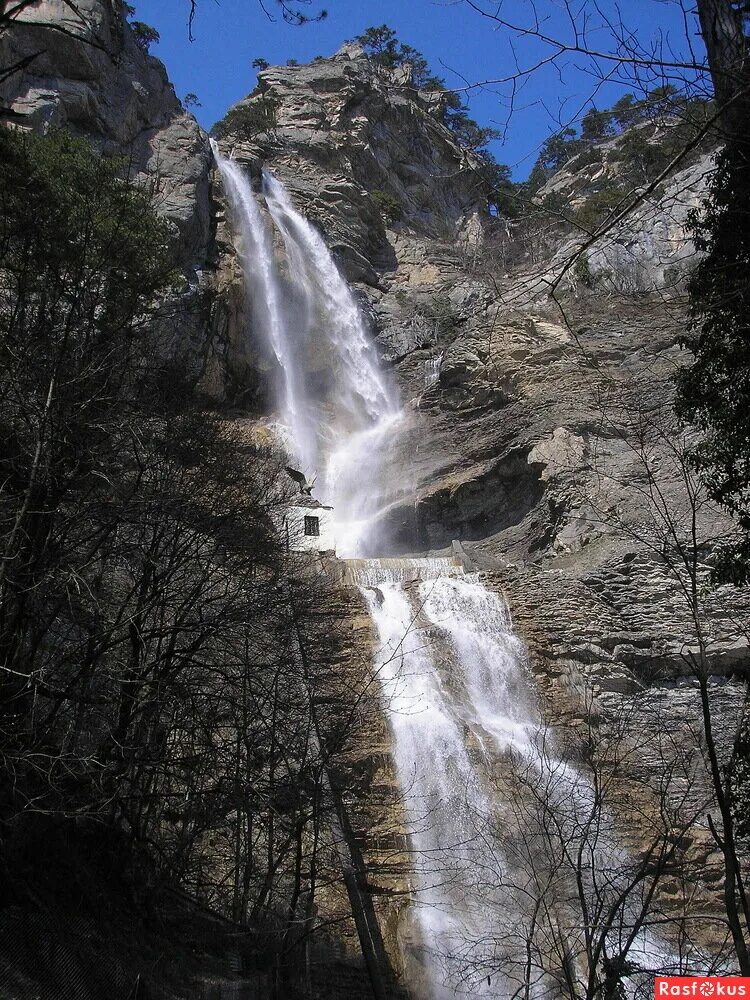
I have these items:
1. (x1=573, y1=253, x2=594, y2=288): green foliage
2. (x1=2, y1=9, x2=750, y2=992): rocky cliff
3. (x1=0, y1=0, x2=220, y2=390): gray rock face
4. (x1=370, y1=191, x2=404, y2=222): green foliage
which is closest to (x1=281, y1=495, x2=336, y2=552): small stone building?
(x1=2, y1=9, x2=750, y2=992): rocky cliff

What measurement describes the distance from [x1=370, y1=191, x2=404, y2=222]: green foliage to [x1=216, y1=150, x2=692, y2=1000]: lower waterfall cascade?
8.25 m

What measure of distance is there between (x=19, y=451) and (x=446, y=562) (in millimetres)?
14986

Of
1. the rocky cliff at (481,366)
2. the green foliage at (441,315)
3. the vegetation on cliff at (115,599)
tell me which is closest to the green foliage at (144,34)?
the rocky cliff at (481,366)

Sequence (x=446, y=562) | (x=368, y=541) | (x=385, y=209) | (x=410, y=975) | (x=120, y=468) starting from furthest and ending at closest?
(x=385, y=209) → (x=368, y=541) → (x=446, y=562) → (x=410, y=975) → (x=120, y=468)

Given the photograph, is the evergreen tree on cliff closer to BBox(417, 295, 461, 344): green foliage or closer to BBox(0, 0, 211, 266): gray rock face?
BBox(0, 0, 211, 266): gray rock face

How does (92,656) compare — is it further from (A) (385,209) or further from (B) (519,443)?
(A) (385,209)

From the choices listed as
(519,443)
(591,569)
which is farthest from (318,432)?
(591,569)

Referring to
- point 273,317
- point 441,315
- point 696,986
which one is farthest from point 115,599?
point 441,315

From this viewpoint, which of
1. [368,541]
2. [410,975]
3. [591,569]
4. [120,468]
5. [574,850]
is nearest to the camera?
[120,468]

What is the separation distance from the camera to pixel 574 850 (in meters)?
12.3

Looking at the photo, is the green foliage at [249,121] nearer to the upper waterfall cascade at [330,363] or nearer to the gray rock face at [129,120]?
the upper waterfall cascade at [330,363]

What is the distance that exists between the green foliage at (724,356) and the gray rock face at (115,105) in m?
22.4

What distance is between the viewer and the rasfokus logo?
4.38 m

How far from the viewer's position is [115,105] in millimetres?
29641
